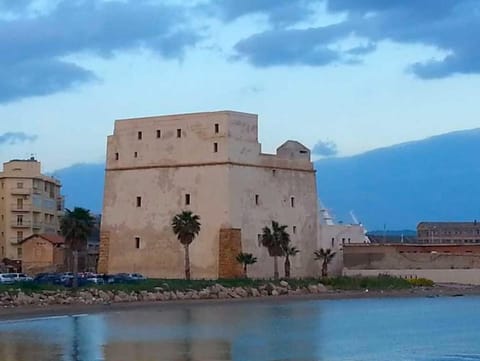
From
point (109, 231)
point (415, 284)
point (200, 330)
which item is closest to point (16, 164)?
point (109, 231)

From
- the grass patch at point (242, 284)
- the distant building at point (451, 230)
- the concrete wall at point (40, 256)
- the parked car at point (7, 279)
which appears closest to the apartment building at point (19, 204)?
the concrete wall at point (40, 256)

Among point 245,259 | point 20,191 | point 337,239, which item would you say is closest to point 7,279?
point 245,259

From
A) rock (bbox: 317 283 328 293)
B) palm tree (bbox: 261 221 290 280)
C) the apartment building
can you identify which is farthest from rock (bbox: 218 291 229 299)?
the apartment building

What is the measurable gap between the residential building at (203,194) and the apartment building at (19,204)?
258 inches

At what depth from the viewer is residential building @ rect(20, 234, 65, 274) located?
6175cm

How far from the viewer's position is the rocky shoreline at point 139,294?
146ft

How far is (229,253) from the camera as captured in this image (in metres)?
55.7

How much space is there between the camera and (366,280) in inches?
2350

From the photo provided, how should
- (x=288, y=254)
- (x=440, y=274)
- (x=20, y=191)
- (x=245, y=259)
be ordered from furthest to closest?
(x=20, y=191), (x=440, y=274), (x=288, y=254), (x=245, y=259)

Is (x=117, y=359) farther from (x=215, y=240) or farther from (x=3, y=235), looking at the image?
(x=3, y=235)

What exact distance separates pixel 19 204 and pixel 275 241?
17340 millimetres

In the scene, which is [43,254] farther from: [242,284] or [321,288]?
[321,288]

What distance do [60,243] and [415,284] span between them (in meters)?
19.5

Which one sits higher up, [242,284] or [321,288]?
[242,284]
